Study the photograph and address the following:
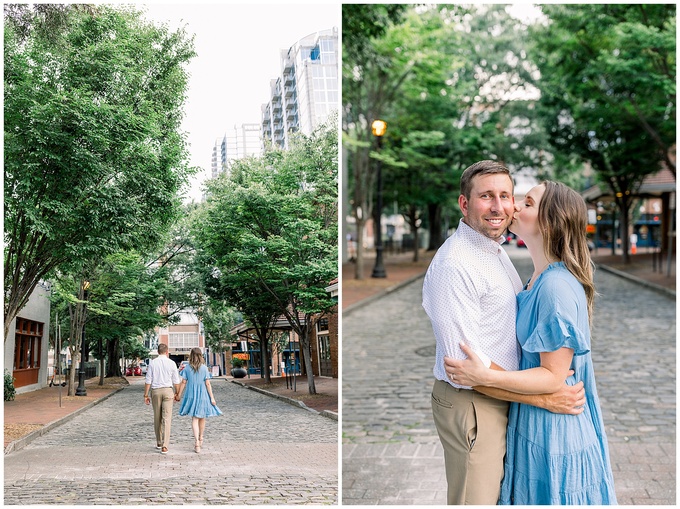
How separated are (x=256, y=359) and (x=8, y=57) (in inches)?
100

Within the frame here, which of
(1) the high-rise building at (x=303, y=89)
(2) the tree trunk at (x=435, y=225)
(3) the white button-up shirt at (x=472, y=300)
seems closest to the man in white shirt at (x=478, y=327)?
(3) the white button-up shirt at (x=472, y=300)

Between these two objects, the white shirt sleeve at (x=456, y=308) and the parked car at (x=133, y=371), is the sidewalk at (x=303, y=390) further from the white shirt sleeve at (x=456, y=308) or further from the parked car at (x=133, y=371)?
the white shirt sleeve at (x=456, y=308)

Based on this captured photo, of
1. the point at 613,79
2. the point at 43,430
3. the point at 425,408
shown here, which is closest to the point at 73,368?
the point at 43,430

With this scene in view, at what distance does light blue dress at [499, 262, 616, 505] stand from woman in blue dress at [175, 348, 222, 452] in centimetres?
237

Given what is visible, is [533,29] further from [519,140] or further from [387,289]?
[519,140]

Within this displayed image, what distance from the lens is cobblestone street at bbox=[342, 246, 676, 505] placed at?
18.0 feet

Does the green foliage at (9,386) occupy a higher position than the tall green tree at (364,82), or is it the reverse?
the tall green tree at (364,82)

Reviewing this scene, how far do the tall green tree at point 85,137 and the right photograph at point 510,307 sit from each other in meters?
2.03

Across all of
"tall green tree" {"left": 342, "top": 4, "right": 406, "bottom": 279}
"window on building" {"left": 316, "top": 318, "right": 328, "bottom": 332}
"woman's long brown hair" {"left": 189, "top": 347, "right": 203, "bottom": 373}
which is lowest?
"woman's long brown hair" {"left": 189, "top": 347, "right": 203, "bottom": 373}

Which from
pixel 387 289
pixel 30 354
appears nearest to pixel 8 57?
pixel 30 354

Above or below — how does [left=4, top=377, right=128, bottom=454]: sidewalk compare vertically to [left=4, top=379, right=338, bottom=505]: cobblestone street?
above

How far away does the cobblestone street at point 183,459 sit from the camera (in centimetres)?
441

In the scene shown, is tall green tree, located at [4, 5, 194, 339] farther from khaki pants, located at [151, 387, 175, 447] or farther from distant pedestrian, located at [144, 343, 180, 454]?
khaki pants, located at [151, 387, 175, 447]

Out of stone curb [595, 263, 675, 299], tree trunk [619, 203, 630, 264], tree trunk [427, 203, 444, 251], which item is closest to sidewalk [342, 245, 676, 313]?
stone curb [595, 263, 675, 299]
